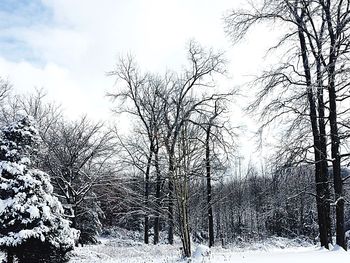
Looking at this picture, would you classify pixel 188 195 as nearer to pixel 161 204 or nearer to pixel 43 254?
pixel 161 204

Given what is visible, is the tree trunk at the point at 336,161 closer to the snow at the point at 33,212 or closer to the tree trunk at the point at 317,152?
the tree trunk at the point at 317,152

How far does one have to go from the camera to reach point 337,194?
39.4 ft

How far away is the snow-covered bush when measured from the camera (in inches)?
484

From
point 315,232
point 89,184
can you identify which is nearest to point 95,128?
point 89,184

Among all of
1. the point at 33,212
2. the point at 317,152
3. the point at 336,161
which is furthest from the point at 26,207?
the point at 336,161

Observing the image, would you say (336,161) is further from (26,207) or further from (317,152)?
(26,207)

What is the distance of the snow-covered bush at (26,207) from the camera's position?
40.4 ft

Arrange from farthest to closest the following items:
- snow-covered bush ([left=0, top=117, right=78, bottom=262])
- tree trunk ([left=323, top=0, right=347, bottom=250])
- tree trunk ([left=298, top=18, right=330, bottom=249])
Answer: tree trunk ([left=298, top=18, right=330, bottom=249]) < snow-covered bush ([left=0, top=117, right=78, bottom=262]) < tree trunk ([left=323, top=0, right=347, bottom=250])

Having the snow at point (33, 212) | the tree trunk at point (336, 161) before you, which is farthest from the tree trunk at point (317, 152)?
the snow at point (33, 212)

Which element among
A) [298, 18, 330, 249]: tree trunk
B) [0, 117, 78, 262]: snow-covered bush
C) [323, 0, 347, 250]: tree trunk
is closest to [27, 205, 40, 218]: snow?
[0, 117, 78, 262]: snow-covered bush

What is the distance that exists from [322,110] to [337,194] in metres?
3.11

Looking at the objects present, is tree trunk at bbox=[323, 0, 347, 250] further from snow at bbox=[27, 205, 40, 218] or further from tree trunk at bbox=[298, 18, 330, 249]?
snow at bbox=[27, 205, 40, 218]

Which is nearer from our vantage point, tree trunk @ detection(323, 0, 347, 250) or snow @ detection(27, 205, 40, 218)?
tree trunk @ detection(323, 0, 347, 250)

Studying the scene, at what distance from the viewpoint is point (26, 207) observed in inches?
492
